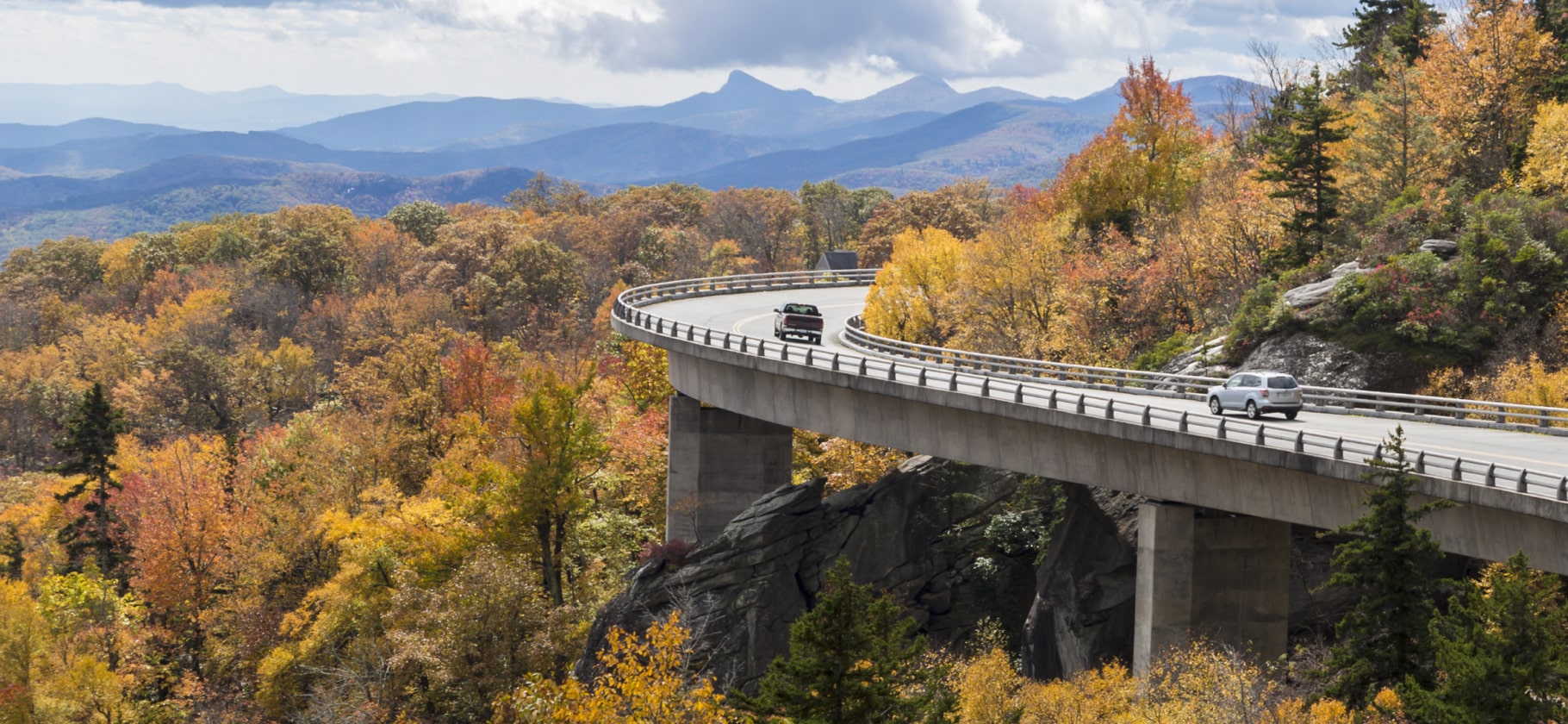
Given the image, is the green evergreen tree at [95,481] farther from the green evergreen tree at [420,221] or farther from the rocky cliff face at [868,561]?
the green evergreen tree at [420,221]

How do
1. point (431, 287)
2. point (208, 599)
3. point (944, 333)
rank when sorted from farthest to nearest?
point (431, 287) → point (944, 333) → point (208, 599)

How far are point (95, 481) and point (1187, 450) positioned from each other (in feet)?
168

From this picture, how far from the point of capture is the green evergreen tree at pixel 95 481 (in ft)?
194

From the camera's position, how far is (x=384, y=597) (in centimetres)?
4997

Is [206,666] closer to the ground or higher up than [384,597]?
closer to the ground

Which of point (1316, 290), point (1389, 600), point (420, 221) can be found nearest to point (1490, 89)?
point (1316, 290)

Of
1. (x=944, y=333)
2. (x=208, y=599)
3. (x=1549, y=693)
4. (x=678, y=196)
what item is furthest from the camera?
(x=678, y=196)

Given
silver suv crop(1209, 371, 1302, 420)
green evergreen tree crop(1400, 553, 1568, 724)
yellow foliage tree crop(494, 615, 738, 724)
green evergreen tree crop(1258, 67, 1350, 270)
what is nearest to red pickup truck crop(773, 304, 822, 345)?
green evergreen tree crop(1258, 67, 1350, 270)

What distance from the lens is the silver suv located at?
34.8 m

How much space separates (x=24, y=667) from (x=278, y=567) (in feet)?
32.3

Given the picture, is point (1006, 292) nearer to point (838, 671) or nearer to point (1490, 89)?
point (1490, 89)

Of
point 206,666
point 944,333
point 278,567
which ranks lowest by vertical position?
point 206,666

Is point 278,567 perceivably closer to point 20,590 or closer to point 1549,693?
point 20,590

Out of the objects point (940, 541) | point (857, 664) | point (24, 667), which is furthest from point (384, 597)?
point (857, 664)
